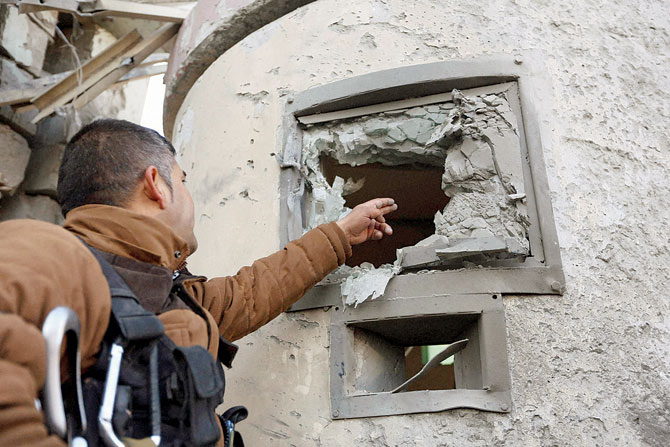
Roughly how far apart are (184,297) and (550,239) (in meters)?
0.99

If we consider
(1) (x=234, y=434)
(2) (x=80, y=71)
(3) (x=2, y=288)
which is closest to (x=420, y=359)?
(2) (x=80, y=71)

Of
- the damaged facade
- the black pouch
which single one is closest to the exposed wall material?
the damaged facade

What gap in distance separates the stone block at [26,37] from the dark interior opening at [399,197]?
289 cm

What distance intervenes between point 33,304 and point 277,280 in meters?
0.86

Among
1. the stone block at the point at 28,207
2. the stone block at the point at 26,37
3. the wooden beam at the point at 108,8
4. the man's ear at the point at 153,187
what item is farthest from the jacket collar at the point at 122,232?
the stone block at the point at 26,37

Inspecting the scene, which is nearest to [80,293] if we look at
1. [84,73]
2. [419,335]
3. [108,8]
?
[419,335]

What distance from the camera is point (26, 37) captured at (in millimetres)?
4781

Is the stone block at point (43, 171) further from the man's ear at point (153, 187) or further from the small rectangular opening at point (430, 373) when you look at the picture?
the man's ear at point (153, 187)

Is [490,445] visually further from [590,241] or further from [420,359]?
[420,359]

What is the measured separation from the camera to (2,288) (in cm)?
94

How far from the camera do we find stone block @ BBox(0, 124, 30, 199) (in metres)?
4.44

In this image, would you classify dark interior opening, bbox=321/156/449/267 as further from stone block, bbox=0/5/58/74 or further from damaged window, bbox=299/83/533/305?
stone block, bbox=0/5/58/74

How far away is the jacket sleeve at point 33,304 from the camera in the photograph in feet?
2.92

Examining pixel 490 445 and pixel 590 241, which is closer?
pixel 490 445
